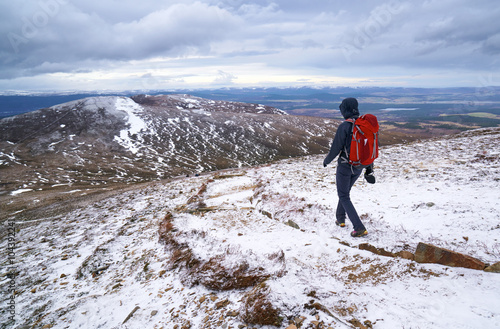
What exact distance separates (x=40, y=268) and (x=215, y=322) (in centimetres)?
1010

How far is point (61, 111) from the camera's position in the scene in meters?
170

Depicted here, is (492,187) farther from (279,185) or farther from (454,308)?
(279,185)

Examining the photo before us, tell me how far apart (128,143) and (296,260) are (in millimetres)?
152207

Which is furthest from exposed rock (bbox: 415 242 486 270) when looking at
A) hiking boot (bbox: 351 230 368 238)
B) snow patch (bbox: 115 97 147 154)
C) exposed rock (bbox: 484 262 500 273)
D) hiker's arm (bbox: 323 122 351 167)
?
snow patch (bbox: 115 97 147 154)

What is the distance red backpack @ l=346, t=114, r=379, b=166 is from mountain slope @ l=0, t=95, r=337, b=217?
81613 millimetres

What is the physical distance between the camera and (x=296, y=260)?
6938 millimetres

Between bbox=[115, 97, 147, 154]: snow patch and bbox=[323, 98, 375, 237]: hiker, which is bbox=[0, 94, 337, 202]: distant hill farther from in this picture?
bbox=[323, 98, 375, 237]: hiker

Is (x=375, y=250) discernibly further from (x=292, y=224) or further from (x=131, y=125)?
(x=131, y=125)

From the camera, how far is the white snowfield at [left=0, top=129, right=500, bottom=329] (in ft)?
16.2

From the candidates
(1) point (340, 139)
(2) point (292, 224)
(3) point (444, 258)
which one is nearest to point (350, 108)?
(1) point (340, 139)

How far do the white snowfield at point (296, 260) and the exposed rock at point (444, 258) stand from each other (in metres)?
0.20

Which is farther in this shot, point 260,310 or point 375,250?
point 375,250

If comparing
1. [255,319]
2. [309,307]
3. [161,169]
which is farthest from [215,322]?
[161,169]

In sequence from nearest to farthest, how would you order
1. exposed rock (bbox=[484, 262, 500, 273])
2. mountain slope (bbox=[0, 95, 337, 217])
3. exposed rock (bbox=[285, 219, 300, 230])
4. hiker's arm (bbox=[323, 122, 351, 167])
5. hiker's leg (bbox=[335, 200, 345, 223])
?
1. exposed rock (bbox=[484, 262, 500, 273])
2. hiker's arm (bbox=[323, 122, 351, 167])
3. hiker's leg (bbox=[335, 200, 345, 223])
4. exposed rock (bbox=[285, 219, 300, 230])
5. mountain slope (bbox=[0, 95, 337, 217])
